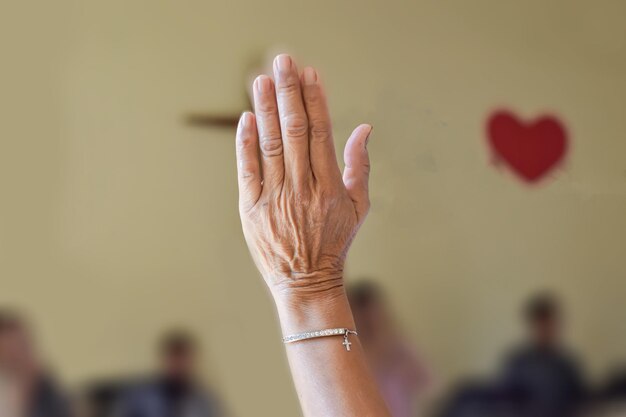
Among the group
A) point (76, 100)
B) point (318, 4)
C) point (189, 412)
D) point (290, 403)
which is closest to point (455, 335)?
point (290, 403)

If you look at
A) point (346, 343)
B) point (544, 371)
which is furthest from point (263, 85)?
point (544, 371)

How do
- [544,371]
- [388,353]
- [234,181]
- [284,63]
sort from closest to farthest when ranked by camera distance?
[284,63], [234,181], [388,353], [544,371]

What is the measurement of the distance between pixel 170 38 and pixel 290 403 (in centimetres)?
51

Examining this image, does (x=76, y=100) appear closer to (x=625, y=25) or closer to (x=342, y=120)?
(x=342, y=120)

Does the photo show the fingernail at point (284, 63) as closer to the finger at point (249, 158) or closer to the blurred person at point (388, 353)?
the finger at point (249, 158)

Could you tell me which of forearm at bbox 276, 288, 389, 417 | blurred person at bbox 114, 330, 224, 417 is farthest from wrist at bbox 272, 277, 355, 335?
blurred person at bbox 114, 330, 224, 417

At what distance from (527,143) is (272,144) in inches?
25.3

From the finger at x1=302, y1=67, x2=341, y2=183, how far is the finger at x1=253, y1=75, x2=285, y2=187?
0.03m

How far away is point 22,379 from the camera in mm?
782

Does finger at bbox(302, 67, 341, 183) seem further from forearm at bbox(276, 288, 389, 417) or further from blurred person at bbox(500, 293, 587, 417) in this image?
blurred person at bbox(500, 293, 587, 417)

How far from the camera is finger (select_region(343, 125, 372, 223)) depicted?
25.8 inches

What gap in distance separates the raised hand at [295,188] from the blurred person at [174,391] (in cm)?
26

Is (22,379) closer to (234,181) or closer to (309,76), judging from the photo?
(234,181)

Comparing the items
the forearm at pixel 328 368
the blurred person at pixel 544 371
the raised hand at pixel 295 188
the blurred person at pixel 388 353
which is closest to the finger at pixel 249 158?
the raised hand at pixel 295 188
